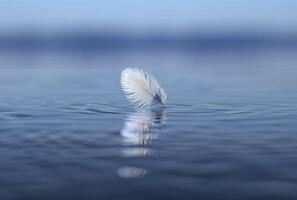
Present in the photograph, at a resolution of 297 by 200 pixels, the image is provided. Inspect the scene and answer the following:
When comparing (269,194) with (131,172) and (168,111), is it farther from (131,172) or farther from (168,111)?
(168,111)

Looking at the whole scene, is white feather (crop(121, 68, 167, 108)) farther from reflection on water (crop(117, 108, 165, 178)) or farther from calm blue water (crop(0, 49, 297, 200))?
calm blue water (crop(0, 49, 297, 200))

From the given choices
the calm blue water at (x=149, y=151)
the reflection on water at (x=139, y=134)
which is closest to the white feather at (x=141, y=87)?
the reflection on water at (x=139, y=134)

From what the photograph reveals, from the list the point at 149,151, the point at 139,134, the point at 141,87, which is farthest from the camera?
the point at 141,87

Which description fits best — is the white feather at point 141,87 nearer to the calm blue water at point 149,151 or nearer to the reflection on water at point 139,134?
the reflection on water at point 139,134

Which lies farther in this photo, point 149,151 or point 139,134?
point 139,134

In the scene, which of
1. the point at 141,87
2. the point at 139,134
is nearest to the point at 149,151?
the point at 139,134

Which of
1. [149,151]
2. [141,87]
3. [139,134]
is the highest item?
[141,87]

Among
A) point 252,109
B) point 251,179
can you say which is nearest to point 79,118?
point 252,109

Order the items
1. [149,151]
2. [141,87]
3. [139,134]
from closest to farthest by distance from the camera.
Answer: [149,151], [139,134], [141,87]

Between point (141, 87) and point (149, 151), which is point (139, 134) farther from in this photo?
point (141, 87)
